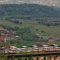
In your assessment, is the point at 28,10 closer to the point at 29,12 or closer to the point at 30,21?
the point at 29,12

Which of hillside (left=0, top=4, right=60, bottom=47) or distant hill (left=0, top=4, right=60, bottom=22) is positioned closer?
hillside (left=0, top=4, right=60, bottom=47)

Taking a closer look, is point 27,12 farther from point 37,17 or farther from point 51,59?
point 51,59

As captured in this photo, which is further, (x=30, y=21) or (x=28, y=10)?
(x=28, y=10)

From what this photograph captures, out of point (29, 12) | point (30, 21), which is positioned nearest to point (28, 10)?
point (29, 12)

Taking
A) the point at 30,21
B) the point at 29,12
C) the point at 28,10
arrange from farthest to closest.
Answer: the point at 29,12 < the point at 28,10 < the point at 30,21

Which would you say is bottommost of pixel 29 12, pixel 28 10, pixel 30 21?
pixel 30 21

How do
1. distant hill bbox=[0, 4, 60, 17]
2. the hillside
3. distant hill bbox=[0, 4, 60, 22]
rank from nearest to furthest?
the hillside
distant hill bbox=[0, 4, 60, 22]
distant hill bbox=[0, 4, 60, 17]

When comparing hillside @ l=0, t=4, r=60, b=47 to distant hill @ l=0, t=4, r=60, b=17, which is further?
distant hill @ l=0, t=4, r=60, b=17

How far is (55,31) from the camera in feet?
70.6

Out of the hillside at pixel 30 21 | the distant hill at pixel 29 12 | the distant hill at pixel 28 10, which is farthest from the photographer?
the distant hill at pixel 28 10

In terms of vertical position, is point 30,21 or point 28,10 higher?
point 28,10

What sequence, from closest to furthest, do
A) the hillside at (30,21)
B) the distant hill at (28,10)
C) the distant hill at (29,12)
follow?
1. the hillside at (30,21)
2. the distant hill at (29,12)
3. the distant hill at (28,10)

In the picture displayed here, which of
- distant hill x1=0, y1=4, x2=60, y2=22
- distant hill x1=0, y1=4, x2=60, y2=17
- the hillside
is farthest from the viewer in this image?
distant hill x1=0, y1=4, x2=60, y2=17

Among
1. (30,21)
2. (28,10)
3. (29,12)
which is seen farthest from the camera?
(29,12)
